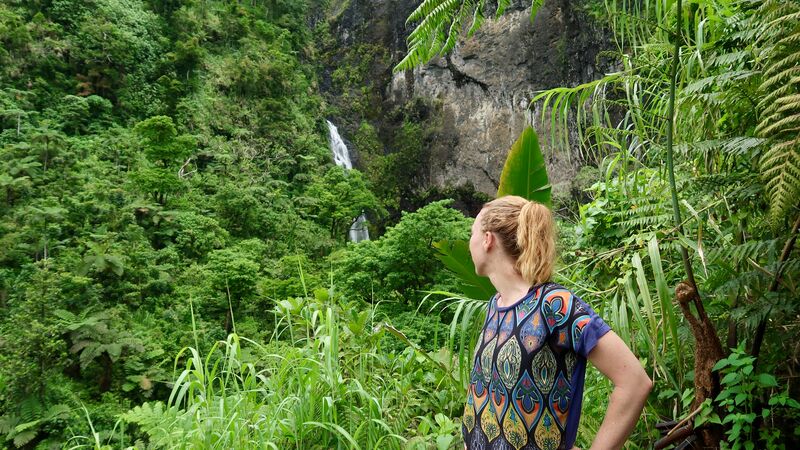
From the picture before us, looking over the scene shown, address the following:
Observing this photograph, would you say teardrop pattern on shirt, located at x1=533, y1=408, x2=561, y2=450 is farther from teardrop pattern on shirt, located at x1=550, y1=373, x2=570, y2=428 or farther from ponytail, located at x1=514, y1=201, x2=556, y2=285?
ponytail, located at x1=514, y1=201, x2=556, y2=285

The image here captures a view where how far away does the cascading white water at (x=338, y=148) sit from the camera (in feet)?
60.2

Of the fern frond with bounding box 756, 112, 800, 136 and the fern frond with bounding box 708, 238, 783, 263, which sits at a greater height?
the fern frond with bounding box 756, 112, 800, 136

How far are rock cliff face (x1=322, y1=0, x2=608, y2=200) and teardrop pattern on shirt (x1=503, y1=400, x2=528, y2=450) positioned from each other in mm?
17607

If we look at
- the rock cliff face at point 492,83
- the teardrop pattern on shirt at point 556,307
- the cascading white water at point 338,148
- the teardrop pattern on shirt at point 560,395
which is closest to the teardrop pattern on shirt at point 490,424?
the teardrop pattern on shirt at point 560,395

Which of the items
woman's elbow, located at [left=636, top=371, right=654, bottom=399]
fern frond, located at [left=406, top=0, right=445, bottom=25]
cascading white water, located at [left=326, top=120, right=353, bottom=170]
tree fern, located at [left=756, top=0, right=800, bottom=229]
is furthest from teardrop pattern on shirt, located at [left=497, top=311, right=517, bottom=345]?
cascading white water, located at [left=326, top=120, right=353, bottom=170]

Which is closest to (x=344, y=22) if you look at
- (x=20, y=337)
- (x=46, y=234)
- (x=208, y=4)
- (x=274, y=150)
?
(x=208, y=4)

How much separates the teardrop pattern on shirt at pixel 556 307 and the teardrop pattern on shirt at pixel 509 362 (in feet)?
0.28

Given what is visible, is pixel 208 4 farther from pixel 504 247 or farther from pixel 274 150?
pixel 504 247

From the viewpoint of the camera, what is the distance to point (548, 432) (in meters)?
1.00

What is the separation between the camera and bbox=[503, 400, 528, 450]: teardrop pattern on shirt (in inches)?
40.0

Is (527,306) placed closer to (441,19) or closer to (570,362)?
(570,362)

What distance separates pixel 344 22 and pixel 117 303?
57.1 ft

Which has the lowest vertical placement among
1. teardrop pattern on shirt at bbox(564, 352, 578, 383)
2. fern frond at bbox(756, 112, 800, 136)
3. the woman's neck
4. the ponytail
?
teardrop pattern on shirt at bbox(564, 352, 578, 383)

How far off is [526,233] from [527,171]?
100 cm
